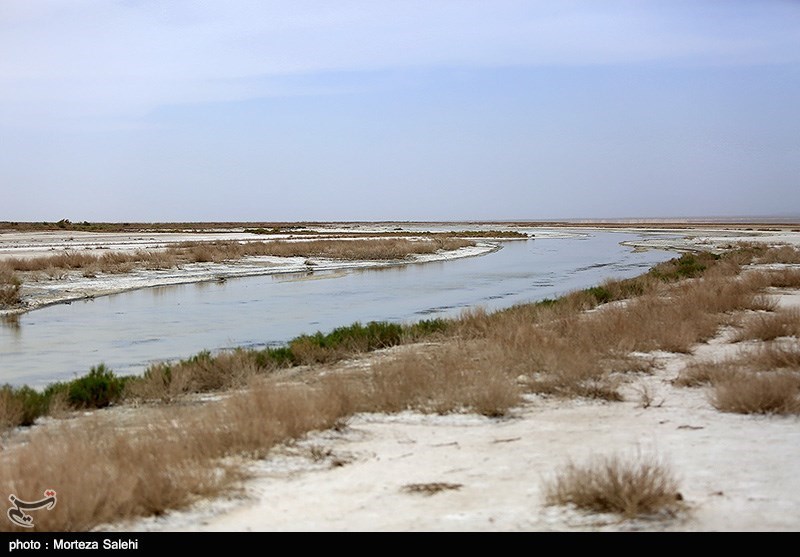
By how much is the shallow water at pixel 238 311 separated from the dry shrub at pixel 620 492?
392 inches

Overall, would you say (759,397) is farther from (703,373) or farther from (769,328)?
(769,328)

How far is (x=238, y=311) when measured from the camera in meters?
23.4

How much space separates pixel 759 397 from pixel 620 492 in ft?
11.7

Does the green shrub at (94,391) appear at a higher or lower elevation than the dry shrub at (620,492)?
lower

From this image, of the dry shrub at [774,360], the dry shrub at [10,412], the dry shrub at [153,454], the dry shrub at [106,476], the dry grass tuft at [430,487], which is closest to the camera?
the dry shrub at [106,476]

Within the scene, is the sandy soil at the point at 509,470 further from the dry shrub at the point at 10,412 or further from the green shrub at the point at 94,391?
the green shrub at the point at 94,391

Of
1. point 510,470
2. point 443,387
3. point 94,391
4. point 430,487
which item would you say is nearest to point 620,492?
point 510,470

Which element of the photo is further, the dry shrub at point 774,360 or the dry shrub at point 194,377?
the dry shrub at point 194,377

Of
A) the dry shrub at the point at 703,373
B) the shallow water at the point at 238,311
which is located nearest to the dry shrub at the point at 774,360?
the dry shrub at the point at 703,373

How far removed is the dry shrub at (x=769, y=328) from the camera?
13.6 meters

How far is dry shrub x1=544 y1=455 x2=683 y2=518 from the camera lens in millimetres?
5543

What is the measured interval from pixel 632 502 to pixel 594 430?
255 cm

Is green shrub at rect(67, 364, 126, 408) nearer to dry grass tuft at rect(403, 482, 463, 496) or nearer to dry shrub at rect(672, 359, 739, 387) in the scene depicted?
dry grass tuft at rect(403, 482, 463, 496)

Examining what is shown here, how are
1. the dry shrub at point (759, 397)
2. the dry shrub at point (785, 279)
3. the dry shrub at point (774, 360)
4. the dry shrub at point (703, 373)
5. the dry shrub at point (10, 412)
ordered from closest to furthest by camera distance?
the dry shrub at point (759, 397), the dry shrub at point (10, 412), the dry shrub at point (703, 373), the dry shrub at point (774, 360), the dry shrub at point (785, 279)
